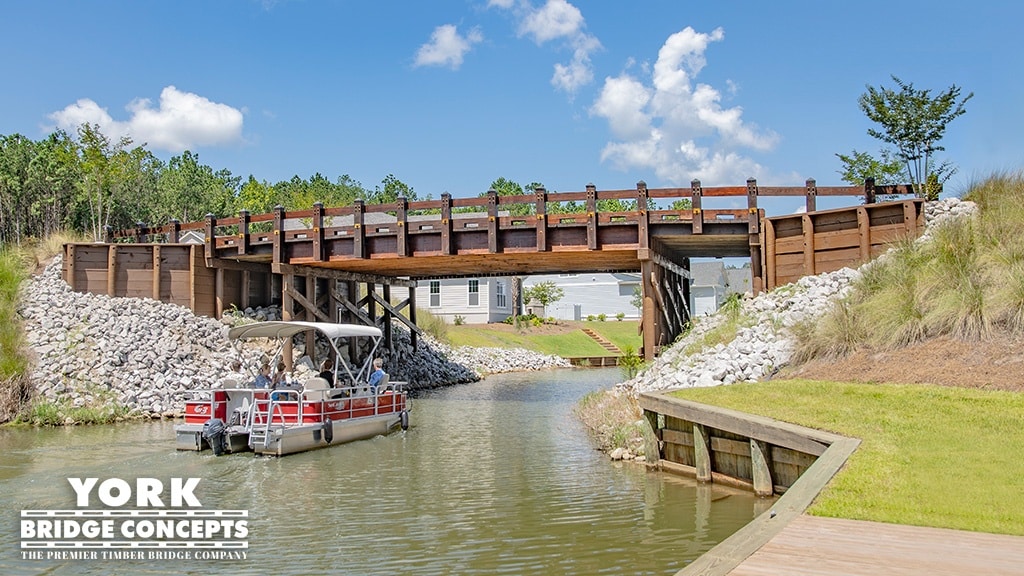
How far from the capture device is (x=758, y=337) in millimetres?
20031

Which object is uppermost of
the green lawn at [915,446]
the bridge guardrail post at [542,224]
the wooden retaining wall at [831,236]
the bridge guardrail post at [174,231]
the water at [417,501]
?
the bridge guardrail post at [174,231]

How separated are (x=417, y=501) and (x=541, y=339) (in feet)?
166

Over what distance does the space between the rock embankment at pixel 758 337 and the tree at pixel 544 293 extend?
52.6 m

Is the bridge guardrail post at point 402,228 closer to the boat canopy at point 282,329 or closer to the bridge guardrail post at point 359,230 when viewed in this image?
the bridge guardrail post at point 359,230

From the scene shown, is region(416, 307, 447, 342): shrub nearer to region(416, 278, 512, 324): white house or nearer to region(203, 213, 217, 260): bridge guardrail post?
region(416, 278, 512, 324): white house

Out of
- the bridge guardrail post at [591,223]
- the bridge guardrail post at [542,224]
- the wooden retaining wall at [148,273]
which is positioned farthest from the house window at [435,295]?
the bridge guardrail post at [591,223]

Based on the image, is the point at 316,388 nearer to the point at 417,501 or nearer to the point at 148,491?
the point at 148,491

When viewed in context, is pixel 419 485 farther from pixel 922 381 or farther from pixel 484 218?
pixel 484 218

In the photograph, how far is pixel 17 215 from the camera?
61.4m

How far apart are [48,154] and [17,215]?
5295 mm

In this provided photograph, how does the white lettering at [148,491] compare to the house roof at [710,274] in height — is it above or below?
below

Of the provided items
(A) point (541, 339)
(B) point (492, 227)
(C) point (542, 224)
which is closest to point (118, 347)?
(B) point (492, 227)

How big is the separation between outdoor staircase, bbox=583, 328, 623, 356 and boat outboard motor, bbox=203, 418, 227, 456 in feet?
155

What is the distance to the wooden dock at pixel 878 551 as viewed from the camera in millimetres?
5742
